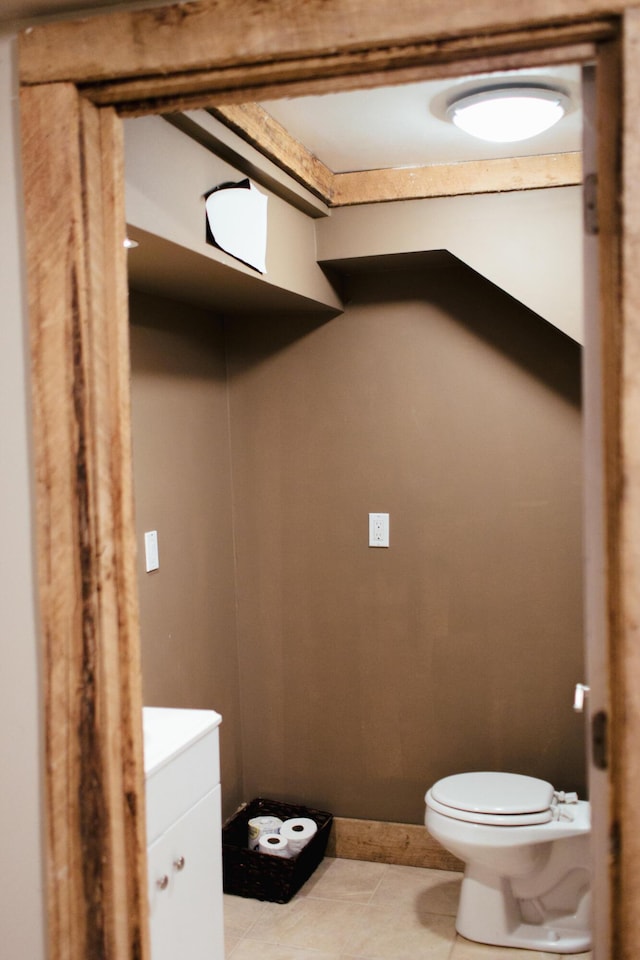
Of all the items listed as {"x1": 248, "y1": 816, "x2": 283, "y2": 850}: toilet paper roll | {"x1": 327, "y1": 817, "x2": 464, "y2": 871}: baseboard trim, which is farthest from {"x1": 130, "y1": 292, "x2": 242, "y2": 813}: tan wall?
{"x1": 327, "y1": 817, "x2": 464, "y2": 871}: baseboard trim

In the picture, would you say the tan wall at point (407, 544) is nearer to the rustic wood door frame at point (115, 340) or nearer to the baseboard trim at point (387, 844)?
the baseboard trim at point (387, 844)

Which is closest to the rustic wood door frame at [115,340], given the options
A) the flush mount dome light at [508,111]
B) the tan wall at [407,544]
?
the flush mount dome light at [508,111]

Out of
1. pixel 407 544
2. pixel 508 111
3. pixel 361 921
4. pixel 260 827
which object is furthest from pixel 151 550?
pixel 508 111

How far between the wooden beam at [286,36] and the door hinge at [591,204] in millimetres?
166

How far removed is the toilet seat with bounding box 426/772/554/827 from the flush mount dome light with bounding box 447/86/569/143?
1853 mm

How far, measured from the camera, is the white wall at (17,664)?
1258mm

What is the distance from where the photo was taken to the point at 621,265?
3.42 feet

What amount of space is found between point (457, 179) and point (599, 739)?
2000 millimetres

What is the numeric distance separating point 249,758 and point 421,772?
2.12 ft

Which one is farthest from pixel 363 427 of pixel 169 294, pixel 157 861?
pixel 157 861

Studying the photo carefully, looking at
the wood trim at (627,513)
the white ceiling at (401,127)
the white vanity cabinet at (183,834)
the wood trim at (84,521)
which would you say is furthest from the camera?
the white ceiling at (401,127)

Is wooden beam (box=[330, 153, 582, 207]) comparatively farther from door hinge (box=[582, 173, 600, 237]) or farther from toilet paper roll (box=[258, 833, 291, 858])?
toilet paper roll (box=[258, 833, 291, 858])

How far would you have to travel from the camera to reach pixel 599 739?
1.13 metres

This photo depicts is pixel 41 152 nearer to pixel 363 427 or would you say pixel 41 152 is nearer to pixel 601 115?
pixel 601 115
